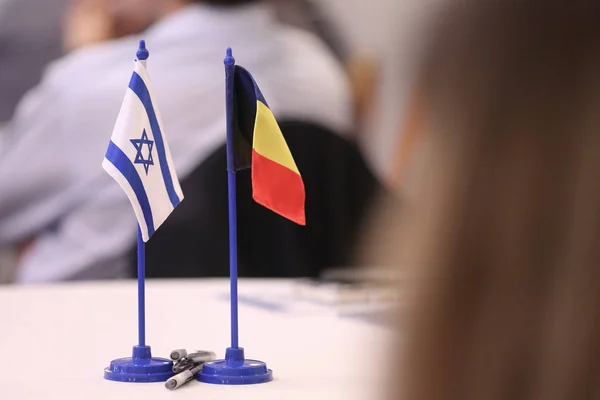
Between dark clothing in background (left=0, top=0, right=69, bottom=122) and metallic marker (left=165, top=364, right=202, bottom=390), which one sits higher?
dark clothing in background (left=0, top=0, right=69, bottom=122)

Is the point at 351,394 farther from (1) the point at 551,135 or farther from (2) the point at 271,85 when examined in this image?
(2) the point at 271,85

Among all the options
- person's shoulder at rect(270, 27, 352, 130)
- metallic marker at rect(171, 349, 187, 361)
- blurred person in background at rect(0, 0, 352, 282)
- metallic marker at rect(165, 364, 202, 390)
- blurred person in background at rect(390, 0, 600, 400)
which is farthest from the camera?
person's shoulder at rect(270, 27, 352, 130)

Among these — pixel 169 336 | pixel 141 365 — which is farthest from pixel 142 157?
pixel 169 336

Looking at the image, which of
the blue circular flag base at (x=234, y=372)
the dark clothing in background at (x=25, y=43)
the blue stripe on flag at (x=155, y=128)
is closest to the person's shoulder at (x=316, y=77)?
the dark clothing in background at (x=25, y=43)

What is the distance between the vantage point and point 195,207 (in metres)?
4.05

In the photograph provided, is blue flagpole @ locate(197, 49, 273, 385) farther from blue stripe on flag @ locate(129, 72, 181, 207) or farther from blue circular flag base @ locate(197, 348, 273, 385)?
blue stripe on flag @ locate(129, 72, 181, 207)

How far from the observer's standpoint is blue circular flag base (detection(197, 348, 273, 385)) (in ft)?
4.66

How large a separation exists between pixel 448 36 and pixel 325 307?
6.17ft

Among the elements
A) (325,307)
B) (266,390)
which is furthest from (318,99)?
(266,390)

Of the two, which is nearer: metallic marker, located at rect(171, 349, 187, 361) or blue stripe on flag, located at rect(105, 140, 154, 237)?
blue stripe on flag, located at rect(105, 140, 154, 237)

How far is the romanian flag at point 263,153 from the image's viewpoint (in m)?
1.42

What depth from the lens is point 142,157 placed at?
1.43 m

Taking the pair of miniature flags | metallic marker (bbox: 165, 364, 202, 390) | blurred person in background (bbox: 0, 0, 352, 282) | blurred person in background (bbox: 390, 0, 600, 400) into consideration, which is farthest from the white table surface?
blurred person in background (bbox: 0, 0, 352, 282)

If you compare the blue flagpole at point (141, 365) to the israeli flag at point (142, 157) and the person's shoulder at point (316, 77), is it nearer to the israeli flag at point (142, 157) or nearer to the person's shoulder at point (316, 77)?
the israeli flag at point (142, 157)
